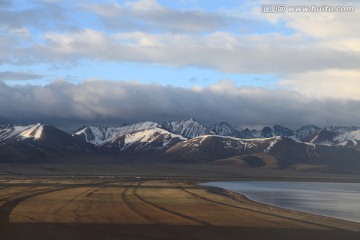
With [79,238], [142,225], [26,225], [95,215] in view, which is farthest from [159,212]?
[79,238]

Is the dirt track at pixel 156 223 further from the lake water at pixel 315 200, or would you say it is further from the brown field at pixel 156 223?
the lake water at pixel 315 200

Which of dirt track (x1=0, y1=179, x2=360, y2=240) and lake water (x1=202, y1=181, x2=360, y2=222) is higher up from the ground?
dirt track (x1=0, y1=179, x2=360, y2=240)

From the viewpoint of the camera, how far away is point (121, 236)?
34.9m

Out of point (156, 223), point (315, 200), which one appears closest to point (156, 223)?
point (156, 223)

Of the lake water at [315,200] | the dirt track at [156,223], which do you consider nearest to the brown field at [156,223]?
the dirt track at [156,223]

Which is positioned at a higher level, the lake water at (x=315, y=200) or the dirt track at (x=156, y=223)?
the dirt track at (x=156, y=223)

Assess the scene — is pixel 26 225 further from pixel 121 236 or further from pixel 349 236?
pixel 349 236

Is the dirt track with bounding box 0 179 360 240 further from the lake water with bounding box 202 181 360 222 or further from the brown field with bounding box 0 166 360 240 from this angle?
the lake water with bounding box 202 181 360 222

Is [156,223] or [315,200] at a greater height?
[156,223]

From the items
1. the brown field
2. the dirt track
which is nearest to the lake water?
the brown field

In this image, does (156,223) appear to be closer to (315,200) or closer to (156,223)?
(156,223)

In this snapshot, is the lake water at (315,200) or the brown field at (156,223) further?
the lake water at (315,200)

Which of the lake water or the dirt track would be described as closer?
the dirt track

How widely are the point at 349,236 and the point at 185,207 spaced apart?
2403 cm
